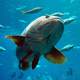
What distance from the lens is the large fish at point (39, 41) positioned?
93.2 inches

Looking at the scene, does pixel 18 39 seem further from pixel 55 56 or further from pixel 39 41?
pixel 55 56

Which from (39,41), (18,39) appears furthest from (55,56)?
(18,39)

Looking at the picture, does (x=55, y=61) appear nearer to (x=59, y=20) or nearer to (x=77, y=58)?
(x=59, y=20)

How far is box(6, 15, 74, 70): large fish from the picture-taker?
2.37m

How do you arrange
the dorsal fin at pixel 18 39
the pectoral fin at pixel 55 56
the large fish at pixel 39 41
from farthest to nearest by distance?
the pectoral fin at pixel 55 56
the dorsal fin at pixel 18 39
the large fish at pixel 39 41

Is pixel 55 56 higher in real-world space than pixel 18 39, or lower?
lower

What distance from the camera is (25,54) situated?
2.68 metres

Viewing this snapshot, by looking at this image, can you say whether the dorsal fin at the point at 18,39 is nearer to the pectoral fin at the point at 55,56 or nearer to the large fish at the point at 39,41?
the large fish at the point at 39,41

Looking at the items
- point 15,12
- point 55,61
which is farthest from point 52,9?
point 55,61

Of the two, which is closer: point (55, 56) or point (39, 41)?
point (39, 41)

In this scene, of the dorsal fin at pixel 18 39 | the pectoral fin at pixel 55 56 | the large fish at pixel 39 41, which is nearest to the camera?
the large fish at pixel 39 41

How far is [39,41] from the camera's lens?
8.12 ft

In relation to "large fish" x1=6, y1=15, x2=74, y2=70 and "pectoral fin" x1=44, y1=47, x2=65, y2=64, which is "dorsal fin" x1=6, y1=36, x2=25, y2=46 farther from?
"pectoral fin" x1=44, y1=47, x2=65, y2=64

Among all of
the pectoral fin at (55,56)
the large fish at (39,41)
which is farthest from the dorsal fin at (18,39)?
the pectoral fin at (55,56)
